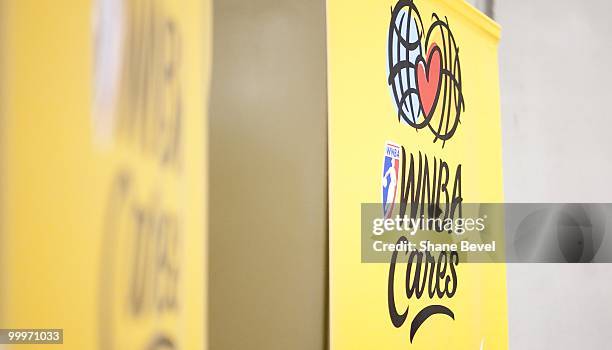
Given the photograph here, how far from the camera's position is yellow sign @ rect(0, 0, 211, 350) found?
1.06 m

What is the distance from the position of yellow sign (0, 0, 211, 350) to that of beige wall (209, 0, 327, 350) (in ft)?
0.27

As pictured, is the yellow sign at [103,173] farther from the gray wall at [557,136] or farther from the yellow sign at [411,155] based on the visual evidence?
the gray wall at [557,136]

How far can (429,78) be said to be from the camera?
2.38 m

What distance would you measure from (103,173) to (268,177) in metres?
0.55

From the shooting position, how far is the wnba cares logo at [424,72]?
7.11 ft

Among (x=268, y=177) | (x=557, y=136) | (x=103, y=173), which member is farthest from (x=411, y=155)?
(x=557, y=136)

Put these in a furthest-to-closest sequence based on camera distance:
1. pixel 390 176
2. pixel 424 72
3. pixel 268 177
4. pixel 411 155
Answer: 1. pixel 424 72
2. pixel 411 155
3. pixel 390 176
4. pixel 268 177

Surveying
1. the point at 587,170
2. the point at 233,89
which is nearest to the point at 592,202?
the point at 587,170

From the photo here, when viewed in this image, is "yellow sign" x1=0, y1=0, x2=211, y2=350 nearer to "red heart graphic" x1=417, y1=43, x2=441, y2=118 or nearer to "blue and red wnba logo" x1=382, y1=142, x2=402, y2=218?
"blue and red wnba logo" x1=382, y1=142, x2=402, y2=218

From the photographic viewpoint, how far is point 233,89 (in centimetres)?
155

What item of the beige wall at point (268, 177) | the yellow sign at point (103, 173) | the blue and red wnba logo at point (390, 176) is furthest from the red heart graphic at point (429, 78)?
the yellow sign at point (103, 173)

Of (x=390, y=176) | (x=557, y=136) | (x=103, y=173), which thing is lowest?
(x=103, y=173)

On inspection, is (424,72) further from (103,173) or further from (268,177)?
(103,173)

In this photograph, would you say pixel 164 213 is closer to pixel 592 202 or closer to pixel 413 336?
pixel 413 336
